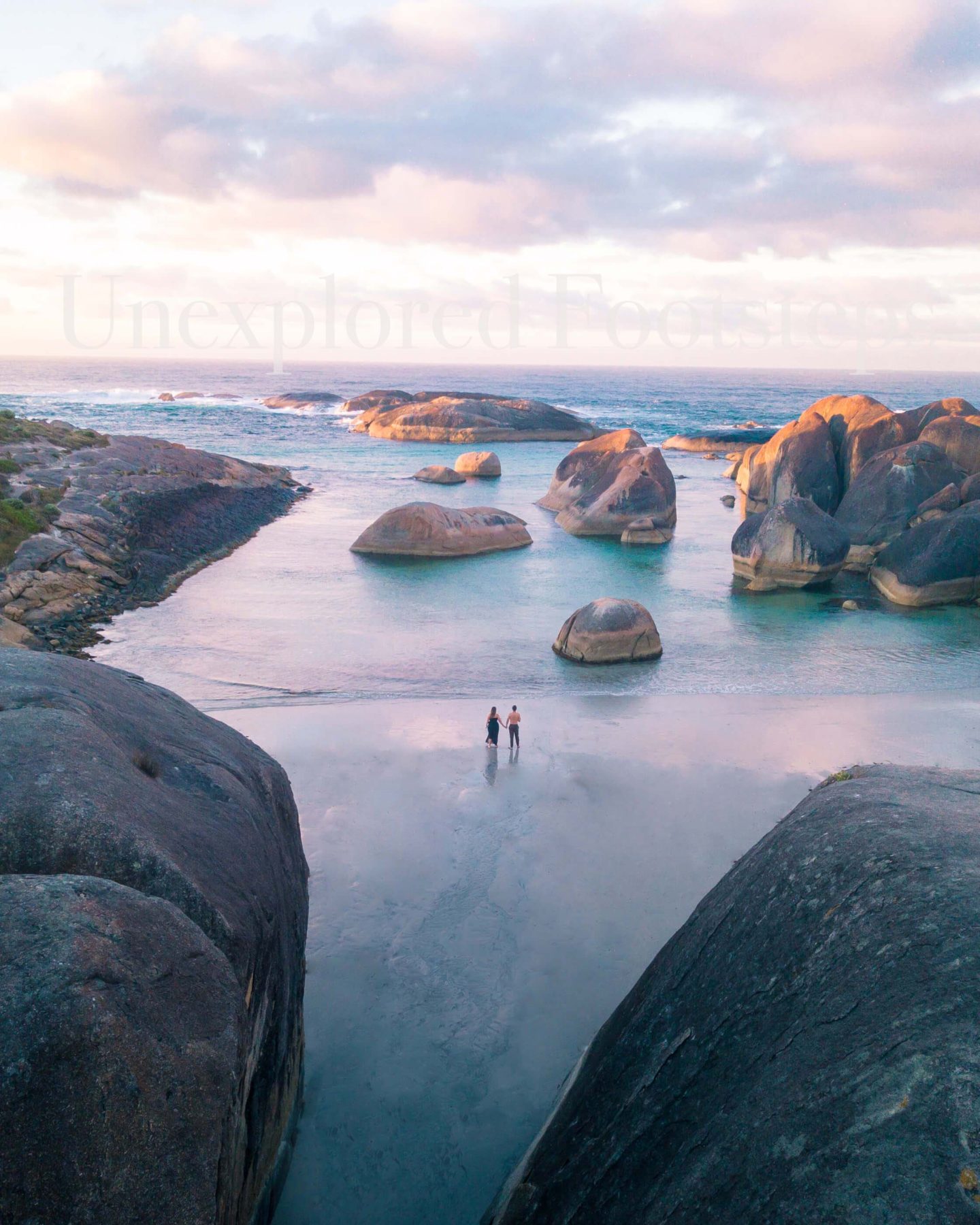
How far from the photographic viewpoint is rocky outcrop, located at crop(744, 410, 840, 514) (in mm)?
43219

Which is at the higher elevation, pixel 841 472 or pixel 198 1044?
pixel 841 472

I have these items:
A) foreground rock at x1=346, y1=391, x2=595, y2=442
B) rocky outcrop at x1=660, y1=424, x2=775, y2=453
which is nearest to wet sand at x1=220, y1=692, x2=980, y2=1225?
rocky outcrop at x1=660, y1=424, x2=775, y2=453

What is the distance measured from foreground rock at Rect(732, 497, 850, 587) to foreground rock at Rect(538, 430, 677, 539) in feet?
31.0

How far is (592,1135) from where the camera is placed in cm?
623

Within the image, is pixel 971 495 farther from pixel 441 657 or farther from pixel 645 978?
pixel 645 978

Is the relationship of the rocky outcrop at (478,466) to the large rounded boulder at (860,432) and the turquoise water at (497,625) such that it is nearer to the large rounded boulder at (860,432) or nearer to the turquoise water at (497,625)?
the turquoise water at (497,625)

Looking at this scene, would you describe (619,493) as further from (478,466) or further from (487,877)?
(487,877)

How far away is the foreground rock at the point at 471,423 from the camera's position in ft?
299

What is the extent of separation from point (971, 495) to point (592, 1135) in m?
37.4

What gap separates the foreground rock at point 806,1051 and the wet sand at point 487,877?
152cm

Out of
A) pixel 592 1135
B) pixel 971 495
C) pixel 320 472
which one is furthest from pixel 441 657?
pixel 320 472

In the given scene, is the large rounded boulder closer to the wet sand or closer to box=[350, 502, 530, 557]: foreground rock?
box=[350, 502, 530, 557]: foreground rock

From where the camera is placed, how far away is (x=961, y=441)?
4166 centimetres

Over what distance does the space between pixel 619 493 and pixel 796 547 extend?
44.2ft
